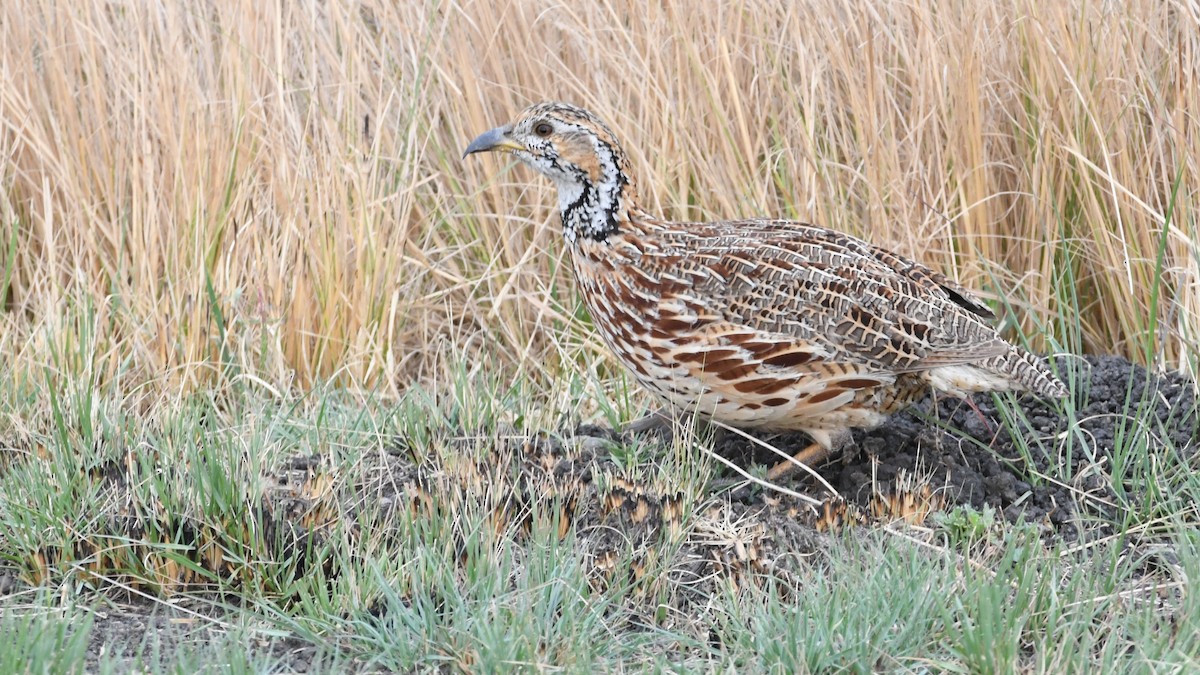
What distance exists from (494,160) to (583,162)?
5.80ft

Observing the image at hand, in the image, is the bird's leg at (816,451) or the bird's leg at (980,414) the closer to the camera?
the bird's leg at (816,451)

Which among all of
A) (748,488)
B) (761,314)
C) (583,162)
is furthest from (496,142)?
(748,488)

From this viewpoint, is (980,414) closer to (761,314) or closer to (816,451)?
(816,451)

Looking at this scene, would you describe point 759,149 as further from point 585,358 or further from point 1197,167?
point 1197,167

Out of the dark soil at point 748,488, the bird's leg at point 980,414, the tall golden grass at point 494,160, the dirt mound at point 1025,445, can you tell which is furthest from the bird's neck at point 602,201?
the bird's leg at point 980,414

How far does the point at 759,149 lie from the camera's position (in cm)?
572

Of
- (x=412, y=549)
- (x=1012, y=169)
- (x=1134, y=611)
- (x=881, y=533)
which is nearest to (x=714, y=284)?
(x=881, y=533)

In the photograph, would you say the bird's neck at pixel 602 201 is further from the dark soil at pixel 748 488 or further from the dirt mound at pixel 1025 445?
the dirt mound at pixel 1025 445

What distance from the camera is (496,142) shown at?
4469 millimetres

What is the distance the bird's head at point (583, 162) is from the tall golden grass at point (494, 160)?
1041 millimetres

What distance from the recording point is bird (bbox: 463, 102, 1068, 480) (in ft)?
13.5

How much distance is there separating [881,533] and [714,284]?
86cm

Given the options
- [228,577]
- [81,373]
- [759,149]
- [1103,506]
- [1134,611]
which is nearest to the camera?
[1134,611]

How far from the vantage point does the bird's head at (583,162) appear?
14.3ft
